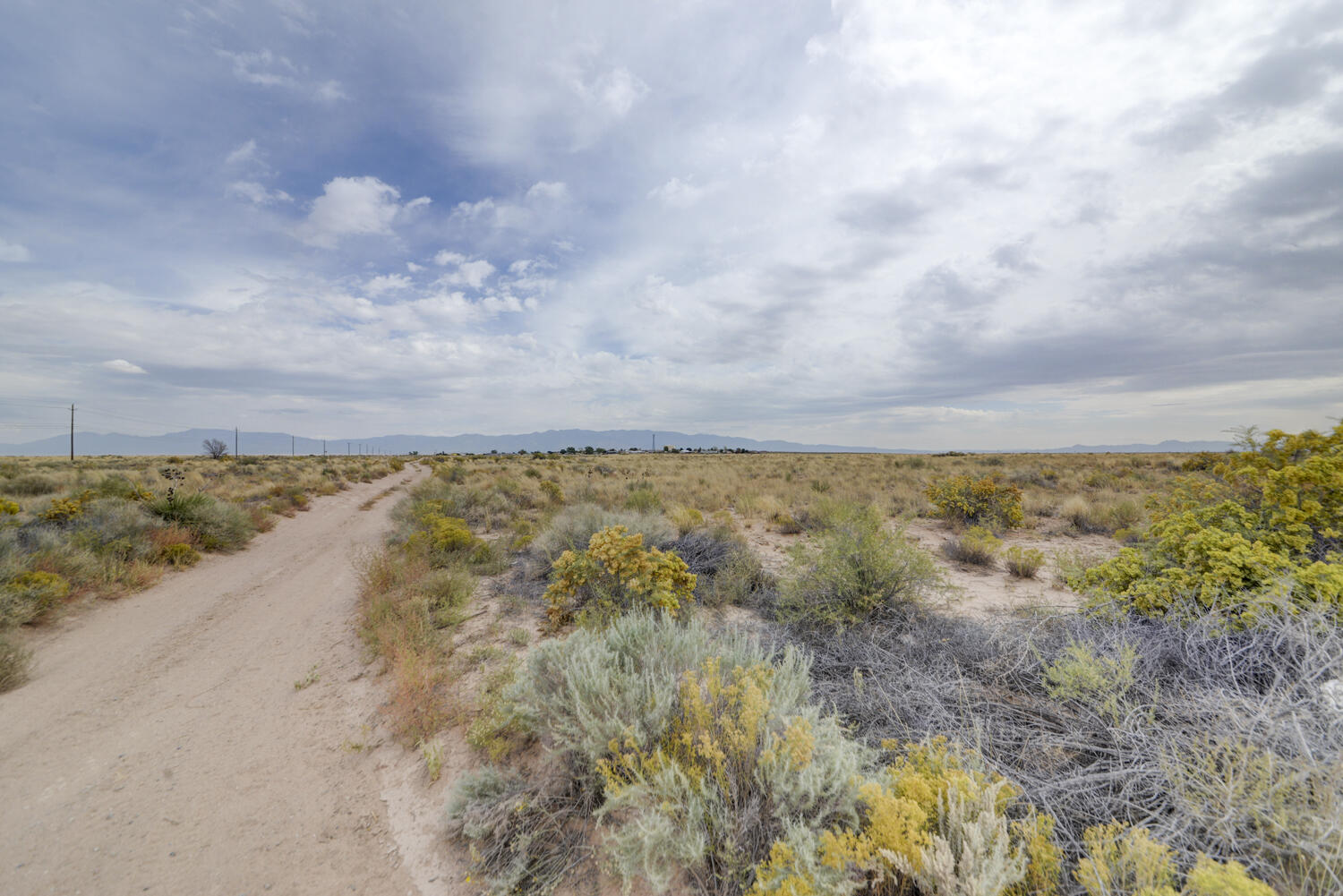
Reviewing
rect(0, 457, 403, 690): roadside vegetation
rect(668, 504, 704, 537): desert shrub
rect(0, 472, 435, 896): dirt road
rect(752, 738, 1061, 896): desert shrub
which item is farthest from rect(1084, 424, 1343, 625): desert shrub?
rect(0, 457, 403, 690): roadside vegetation

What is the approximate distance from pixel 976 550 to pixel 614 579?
22.1 ft

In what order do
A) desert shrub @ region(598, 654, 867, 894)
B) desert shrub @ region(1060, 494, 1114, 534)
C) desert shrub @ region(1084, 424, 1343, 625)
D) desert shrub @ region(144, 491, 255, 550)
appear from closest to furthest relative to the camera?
A: desert shrub @ region(598, 654, 867, 894) → desert shrub @ region(1084, 424, 1343, 625) → desert shrub @ region(144, 491, 255, 550) → desert shrub @ region(1060, 494, 1114, 534)

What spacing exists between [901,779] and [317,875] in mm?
3449

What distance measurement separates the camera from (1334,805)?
5.80 ft

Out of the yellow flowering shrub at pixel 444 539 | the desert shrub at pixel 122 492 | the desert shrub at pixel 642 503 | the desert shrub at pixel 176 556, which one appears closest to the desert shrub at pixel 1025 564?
the desert shrub at pixel 642 503

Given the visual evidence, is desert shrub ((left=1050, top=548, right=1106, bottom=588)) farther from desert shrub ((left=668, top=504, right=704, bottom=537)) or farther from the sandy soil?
desert shrub ((left=668, top=504, right=704, bottom=537))

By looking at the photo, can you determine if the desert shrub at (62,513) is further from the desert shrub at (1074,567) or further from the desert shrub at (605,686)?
the desert shrub at (1074,567)

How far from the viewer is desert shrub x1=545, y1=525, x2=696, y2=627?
17.9 feet

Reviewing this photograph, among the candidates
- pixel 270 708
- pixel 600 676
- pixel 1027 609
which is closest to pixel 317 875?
pixel 600 676

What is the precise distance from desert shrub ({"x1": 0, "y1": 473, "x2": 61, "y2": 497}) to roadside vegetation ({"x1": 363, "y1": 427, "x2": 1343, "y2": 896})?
1814cm

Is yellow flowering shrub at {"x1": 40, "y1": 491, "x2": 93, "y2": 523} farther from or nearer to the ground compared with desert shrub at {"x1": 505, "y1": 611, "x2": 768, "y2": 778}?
farther from the ground

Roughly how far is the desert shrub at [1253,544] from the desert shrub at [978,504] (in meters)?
6.98

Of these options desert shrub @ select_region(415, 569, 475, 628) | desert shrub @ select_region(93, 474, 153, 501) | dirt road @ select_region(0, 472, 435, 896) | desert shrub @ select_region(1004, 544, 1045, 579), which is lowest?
dirt road @ select_region(0, 472, 435, 896)

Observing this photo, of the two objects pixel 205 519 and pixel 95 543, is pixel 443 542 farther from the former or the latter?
pixel 205 519
